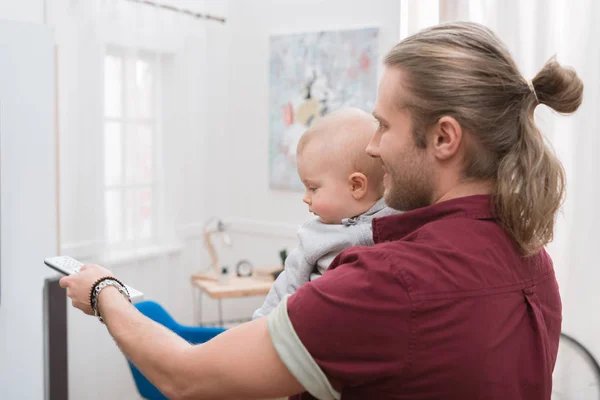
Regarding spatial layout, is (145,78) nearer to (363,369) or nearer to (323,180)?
(323,180)

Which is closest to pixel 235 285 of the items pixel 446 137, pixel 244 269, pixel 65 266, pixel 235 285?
pixel 235 285

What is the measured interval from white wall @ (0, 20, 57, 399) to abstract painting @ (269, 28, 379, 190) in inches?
79.9

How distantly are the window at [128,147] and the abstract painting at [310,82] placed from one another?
84 cm

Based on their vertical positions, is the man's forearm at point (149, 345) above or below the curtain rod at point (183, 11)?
below

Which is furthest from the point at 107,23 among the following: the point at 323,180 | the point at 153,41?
the point at 323,180

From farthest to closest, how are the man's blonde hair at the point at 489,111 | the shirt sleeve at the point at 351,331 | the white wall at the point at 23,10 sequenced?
the white wall at the point at 23,10
the man's blonde hair at the point at 489,111
the shirt sleeve at the point at 351,331

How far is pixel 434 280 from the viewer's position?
882 mm

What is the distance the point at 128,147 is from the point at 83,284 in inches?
97.5

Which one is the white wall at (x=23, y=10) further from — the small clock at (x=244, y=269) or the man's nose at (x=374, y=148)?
the man's nose at (x=374, y=148)

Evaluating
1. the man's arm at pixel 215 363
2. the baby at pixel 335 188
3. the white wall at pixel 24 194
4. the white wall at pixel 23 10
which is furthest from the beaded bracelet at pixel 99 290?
the white wall at pixel 23 10

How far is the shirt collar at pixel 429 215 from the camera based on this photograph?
0.99 meters

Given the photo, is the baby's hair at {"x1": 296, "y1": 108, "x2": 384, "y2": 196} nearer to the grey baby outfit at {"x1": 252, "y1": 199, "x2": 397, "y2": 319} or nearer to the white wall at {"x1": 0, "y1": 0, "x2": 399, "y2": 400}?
the grey baby outfit at {"x1": 252, "y1": 199, "x2": 397, "y2": 319}

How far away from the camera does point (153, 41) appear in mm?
3693

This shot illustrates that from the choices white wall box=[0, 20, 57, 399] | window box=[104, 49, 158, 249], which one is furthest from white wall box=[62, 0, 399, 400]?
white wall box=[0, 20, 57, 399]
